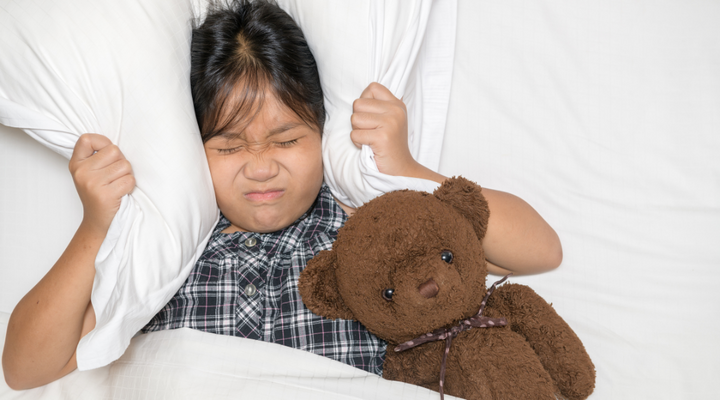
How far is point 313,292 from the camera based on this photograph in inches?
31.2

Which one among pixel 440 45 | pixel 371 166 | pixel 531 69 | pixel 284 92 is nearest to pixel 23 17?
pixel 284 92

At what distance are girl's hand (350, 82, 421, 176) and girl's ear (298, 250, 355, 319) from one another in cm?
21

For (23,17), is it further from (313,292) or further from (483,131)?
(483,131)

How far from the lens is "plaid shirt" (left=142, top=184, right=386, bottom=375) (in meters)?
0.91

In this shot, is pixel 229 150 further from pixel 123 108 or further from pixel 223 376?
pixel 223 376

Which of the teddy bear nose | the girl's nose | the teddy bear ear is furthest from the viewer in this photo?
the girl's nose

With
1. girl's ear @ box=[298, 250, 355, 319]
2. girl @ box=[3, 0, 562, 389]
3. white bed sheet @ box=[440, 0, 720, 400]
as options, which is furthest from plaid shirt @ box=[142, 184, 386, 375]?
white bed sheet @ box=[440, 0, 720, 400]

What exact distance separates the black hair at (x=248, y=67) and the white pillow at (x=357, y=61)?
3 centimetres

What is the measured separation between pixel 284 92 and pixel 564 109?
58 centimetres

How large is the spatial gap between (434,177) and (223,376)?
492mm

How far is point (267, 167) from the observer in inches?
34.2

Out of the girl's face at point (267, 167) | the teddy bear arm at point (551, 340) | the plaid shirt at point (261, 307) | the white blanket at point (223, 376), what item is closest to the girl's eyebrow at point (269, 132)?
the girl's face at point (267, 167)

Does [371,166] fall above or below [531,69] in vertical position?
below

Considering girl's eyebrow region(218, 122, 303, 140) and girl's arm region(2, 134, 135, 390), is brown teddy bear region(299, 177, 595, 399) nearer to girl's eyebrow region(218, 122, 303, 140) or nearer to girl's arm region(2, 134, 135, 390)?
girl's eyebrow region(218, 122, 303, 140)
